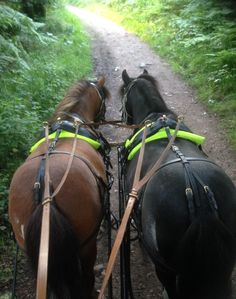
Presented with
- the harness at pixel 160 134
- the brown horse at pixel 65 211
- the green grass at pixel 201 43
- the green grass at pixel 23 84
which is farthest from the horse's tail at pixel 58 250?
the green grass at pixel 201 43

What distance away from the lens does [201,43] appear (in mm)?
9773

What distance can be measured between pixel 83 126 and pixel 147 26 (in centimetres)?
1187

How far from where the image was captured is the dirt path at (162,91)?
371cm

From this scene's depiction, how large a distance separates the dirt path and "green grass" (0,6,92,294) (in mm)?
900

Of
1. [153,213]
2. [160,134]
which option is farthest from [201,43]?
[153,213]

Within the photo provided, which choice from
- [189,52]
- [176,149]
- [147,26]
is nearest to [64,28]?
[147,26]

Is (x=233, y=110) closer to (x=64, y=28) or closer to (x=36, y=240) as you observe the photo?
Answer: (x=36, y=240)

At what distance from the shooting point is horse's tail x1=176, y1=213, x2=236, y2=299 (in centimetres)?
216

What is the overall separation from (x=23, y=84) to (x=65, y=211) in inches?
186

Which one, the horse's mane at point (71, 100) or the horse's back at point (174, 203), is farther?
the horse's mane at point (71, 100)

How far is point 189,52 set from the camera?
1003 cm

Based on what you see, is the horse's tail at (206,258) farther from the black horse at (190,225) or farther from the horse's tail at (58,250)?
the horse's tail at (58,250)

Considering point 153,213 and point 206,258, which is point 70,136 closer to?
point 153,213

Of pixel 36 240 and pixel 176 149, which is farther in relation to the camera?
pixel 176 149
